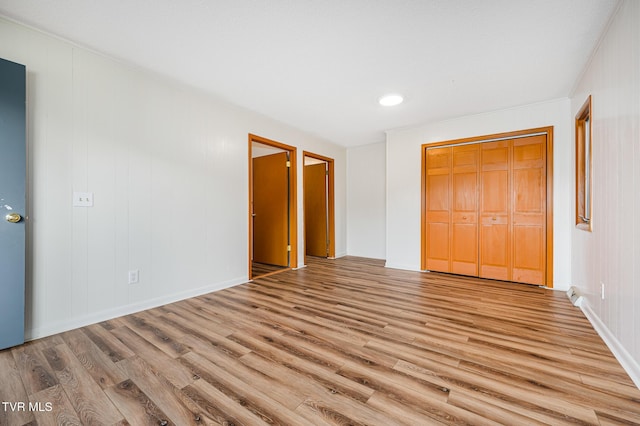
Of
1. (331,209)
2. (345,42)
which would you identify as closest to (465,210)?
(331,209)

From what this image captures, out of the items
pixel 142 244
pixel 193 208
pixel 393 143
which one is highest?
pixel 393 143

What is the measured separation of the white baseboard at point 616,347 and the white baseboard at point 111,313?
363cm

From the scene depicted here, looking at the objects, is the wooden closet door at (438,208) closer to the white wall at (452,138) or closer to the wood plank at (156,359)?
the white wall at (452,138)

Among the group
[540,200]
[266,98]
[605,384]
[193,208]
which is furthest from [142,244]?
[540,200]

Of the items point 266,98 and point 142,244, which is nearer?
point 142,244

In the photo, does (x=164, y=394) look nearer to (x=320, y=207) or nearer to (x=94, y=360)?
(x=94, y=360)

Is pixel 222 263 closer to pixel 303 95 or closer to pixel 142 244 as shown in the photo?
pixel 142 244

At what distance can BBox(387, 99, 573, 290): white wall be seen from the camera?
10.9 ft

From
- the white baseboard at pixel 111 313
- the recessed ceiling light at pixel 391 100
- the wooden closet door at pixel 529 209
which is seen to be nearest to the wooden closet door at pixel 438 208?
the wooden closet door at pixel 529 209

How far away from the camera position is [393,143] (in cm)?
464

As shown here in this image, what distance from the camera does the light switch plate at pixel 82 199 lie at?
226cm

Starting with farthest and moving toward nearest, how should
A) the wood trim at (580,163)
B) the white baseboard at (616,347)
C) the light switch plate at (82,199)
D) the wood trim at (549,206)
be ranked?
1. the wood trim at (549,206)
2. the wood trim at (580,163)
3. the light switch plate at (82,199)
4. the white baseboard at (616,347)

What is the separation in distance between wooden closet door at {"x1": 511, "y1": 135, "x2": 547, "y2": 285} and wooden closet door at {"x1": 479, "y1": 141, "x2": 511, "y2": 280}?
0.08 metres

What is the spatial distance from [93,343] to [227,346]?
104 cm
